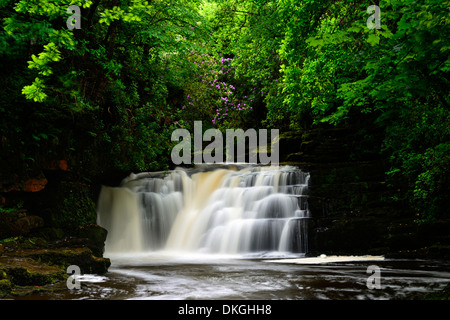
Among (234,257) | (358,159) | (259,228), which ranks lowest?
(234,257)

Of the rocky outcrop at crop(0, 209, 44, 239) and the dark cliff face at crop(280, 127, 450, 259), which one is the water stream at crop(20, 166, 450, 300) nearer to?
the dark cliff face at crop(280, 127, 450, 259)

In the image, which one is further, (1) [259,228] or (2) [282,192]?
(2) [282,192]

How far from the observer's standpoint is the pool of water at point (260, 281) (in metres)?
5.14

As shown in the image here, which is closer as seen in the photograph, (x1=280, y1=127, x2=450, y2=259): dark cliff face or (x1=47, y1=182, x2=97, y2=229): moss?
(x1=280, y1=127, x2=450, y2=259): dark cliff face

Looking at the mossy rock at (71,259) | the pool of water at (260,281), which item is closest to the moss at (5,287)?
the pool of water at (260,281)

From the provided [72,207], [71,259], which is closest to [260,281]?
[71,259]

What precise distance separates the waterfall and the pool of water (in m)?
1.81

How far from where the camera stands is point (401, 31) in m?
4.23

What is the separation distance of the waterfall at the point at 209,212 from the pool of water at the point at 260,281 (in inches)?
71.3

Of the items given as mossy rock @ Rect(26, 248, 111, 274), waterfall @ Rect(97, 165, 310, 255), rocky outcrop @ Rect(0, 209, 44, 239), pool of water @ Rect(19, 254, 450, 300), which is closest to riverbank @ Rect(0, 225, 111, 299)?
mossy rock @ Rect(26, 248, 111, 274)

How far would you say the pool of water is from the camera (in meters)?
5.14
